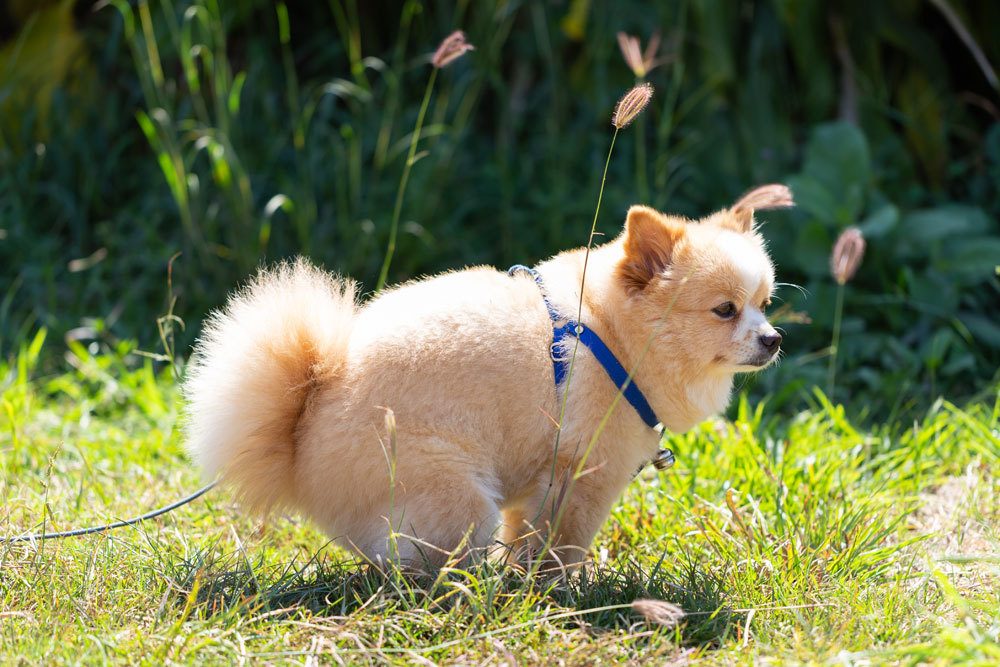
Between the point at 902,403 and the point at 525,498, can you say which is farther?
the point at 902,403

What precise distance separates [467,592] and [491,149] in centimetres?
359

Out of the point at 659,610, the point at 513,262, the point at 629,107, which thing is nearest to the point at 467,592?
Result: the point at 659,610

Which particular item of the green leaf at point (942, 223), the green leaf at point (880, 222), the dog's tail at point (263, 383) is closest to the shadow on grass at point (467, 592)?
the dog's tail at point (263, 383)

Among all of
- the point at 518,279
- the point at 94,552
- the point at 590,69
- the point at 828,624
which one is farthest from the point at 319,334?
the point at 590,69

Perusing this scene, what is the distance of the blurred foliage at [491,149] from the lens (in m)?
4.57

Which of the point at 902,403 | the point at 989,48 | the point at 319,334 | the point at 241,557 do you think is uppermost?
the point at 989,48

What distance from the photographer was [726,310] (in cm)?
276

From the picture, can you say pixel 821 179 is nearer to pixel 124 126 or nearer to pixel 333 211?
pixel 333 211

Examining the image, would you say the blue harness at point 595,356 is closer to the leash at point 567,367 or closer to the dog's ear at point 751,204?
the leash at point 567,367

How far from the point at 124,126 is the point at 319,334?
11.2 ft

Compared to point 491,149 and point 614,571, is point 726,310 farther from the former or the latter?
point 491,149

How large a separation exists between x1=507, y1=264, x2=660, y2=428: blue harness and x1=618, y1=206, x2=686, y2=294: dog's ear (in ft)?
0.58

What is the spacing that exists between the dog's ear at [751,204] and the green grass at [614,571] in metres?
0.75

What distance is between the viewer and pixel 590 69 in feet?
17.6
